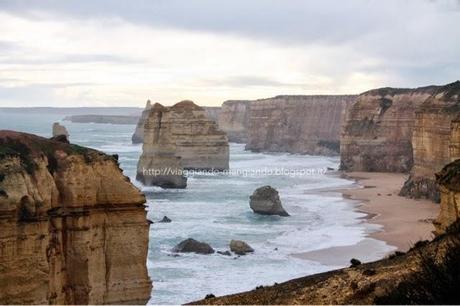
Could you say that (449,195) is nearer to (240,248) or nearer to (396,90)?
(240,248)

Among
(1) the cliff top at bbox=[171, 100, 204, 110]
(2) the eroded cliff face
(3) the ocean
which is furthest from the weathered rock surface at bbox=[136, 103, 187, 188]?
(2) the eroded cliff face

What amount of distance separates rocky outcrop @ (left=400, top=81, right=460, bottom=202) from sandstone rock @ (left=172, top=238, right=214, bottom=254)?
2502 cm

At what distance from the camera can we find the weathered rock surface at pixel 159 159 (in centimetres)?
6525

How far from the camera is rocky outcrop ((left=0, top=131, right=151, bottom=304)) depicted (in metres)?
17.1

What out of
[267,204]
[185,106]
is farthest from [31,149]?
[185,106]

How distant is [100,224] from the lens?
18891 millimetres

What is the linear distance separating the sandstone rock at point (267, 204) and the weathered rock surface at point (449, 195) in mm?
29027

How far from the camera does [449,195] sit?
1847 cm

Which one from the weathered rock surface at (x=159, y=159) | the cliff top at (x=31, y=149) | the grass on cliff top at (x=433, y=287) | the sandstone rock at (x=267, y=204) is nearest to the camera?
the grass on cliff top at (x=433, y=287)

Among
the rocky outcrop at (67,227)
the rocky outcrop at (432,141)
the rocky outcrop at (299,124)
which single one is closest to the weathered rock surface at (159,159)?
the rocky outcrop at (432,141)

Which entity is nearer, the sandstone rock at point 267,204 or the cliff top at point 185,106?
the sandstone rock at point 267,204

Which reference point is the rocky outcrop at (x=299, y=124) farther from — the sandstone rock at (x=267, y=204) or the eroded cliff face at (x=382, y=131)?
the sandstone rock at (x=267, y=204)

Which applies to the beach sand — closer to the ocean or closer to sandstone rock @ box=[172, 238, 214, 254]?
the ocean

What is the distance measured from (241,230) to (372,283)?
2993 centimetres
